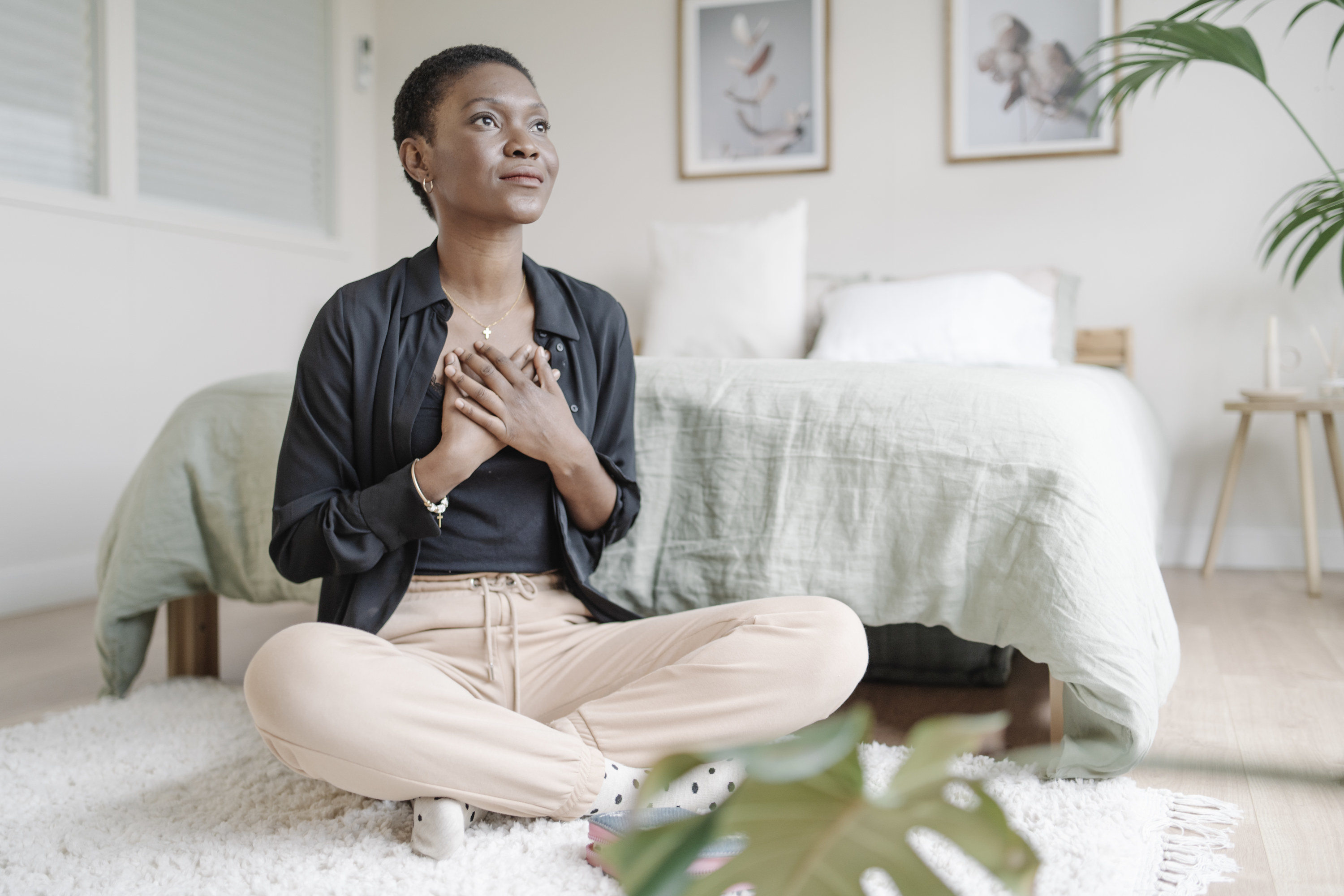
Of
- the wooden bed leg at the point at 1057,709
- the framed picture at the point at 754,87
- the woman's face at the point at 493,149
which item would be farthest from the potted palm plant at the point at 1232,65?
the woman's face at the point at 493,149

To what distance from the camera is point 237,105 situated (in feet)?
11.2

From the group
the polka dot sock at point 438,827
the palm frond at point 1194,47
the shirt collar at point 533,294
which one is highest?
the palm frond at point 1194,47

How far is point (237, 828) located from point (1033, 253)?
9.56ft

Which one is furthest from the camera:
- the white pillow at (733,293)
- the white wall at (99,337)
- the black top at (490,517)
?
the white pillow at (733,293)

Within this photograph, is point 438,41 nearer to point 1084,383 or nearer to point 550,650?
point 1084,383

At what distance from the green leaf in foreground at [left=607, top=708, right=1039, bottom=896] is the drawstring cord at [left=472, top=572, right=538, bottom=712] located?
0.96 m

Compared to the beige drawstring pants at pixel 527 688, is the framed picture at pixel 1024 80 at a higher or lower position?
higher

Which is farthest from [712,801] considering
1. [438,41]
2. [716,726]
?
[438,41]

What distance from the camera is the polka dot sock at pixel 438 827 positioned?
3.67 feet

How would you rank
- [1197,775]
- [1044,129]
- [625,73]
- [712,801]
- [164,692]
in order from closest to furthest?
[712,801] → [1197,775] → [164,692] → [1044,129] → [625,73]

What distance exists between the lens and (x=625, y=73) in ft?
12.3

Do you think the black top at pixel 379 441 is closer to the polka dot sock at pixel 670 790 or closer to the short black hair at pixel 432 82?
the short black hair at pixel 432 82

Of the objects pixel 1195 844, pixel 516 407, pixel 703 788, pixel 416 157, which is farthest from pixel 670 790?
pixel 416 157

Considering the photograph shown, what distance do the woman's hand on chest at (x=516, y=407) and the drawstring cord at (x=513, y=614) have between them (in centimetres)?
17
